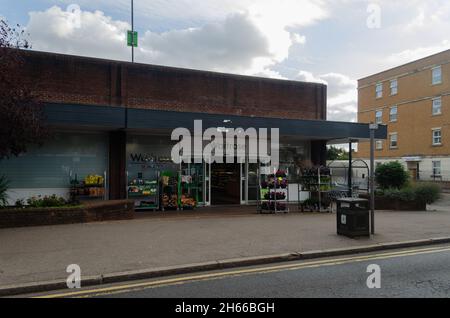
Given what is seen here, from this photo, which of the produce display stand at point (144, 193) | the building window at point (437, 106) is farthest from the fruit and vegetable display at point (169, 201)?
the building window at point (437, 106)

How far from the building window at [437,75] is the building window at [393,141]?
7.96m

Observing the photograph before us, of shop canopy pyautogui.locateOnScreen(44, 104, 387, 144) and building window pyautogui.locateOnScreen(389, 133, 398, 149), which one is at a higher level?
building window pyautogui.locateOnScreen(389, 133, 398, 149)

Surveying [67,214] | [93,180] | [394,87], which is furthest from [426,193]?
[394,87]

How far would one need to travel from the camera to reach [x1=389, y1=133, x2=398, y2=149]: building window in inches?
1950

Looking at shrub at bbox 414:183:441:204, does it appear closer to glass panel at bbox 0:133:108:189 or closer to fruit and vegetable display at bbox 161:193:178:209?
fruit and vegetable display at bbox 161:193:178:209

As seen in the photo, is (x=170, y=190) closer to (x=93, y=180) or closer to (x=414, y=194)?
(x=93, y=180)

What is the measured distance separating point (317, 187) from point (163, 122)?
6476mm

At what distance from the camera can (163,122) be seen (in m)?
14.6

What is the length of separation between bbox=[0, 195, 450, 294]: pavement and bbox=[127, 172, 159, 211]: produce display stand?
Answer: 2.92 metres

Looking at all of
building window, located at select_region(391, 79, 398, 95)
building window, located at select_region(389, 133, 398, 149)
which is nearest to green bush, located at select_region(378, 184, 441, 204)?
building window, located at select_region(389, 133, 398, 149)

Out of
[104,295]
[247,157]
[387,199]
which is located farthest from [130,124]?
[387,199]

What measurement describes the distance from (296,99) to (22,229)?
14.5m

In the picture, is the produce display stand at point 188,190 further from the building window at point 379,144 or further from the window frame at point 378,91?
the window frame at point 378,91
